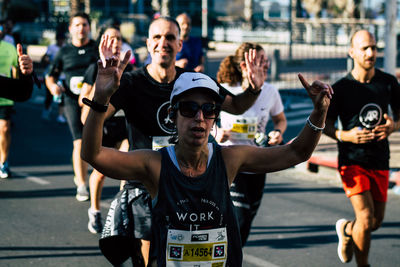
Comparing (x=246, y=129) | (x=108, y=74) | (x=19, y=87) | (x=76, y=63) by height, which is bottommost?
(x=246, y=129)

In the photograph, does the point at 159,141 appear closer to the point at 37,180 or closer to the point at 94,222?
the point at 94,222

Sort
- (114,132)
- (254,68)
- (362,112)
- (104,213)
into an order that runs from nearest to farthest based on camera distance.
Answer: (254,68)
(362,112)
(114,132)
(104,213)

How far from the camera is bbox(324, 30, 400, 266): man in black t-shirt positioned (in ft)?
17.4

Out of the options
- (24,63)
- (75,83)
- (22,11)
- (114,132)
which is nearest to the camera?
(24,63)

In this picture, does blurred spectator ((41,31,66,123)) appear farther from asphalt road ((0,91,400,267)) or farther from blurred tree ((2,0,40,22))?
blurred tree ((2,0,40,22))

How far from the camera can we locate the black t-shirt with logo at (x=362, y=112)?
214 inches

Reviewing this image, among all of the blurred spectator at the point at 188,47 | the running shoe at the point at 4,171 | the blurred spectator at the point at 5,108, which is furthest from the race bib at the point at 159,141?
the running shoe at the point at 4,171

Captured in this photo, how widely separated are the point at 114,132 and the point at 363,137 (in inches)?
105

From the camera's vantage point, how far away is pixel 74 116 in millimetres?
7590

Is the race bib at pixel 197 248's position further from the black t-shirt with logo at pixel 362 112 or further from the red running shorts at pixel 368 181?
the black t-shirt with logo at pixel 362 112

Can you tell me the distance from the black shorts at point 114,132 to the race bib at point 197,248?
12.3ft

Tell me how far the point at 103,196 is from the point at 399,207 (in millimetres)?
3488

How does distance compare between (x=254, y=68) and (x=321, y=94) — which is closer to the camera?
(x=321, y=94)

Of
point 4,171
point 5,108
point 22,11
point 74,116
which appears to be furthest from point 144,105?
point 22,11
